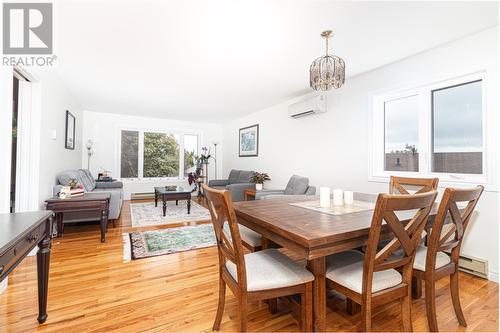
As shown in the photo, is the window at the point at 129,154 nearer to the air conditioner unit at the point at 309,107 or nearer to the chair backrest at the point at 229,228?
the air conditioner unit at the point at 309,107

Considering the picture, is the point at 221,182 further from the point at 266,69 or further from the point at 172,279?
the point at 172,279

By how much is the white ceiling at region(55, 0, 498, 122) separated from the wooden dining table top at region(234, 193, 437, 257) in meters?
1.60

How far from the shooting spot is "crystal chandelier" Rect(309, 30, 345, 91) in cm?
218

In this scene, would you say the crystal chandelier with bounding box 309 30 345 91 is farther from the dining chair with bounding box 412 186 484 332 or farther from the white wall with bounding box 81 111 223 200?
the white wall with bounding box 81 111 223 200

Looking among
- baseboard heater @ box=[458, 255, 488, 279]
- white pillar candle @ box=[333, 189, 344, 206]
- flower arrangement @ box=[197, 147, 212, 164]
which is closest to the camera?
white pillar candle @ box=[333, 189, 344, 206]

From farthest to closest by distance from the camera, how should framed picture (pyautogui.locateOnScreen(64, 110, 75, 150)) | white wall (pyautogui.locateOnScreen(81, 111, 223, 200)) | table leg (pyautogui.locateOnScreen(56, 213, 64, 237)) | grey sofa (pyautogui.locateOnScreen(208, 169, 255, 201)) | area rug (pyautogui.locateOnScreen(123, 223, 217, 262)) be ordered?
white wall (pyautogui.locateOnScreen(81, 111, 223, 200))
grey sofa (pyautogui.locateOnScreen(208, 169, 255, 201))
framed picture (pyautogui.locateOnScreen(64, 110, 75, 150))
table leg (pyautogui.locateOnScreen(56, 213, 64, 237))
area rug (pyautogui.locateOnScreen(123, 223, 217, 262))

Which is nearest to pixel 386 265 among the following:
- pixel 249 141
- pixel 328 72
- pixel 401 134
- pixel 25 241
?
pixel 328 72

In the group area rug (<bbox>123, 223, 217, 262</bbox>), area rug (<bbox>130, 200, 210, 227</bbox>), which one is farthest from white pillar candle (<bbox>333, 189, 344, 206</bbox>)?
area rug (<bbox>130, 200, 210, 227</bbox>)

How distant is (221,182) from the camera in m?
6.14

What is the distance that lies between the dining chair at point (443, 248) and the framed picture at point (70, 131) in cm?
507

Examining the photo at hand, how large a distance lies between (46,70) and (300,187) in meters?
3.87

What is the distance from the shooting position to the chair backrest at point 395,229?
3.46ft

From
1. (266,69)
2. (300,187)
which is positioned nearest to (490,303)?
(300,187)

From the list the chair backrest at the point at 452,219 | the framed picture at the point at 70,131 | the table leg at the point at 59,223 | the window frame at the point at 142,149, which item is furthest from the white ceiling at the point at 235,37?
the window frame at the point at 142,149
